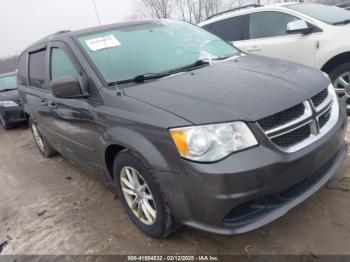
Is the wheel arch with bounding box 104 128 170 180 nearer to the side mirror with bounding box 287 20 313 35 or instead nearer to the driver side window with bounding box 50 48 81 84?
the driver side window with bounding box 50 48 81 84

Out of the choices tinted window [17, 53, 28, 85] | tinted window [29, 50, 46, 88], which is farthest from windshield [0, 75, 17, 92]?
tinted window [29, 50, 46, 88]

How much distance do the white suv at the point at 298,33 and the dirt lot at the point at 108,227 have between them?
174 centimetres

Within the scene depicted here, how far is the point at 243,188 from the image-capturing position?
2.04 m

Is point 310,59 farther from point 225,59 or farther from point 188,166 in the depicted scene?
point 188,166

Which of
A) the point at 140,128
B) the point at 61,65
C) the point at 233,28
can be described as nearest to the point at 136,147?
the point at 140,128

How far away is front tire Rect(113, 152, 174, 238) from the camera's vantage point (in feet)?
7.93

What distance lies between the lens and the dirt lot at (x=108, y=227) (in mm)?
2535

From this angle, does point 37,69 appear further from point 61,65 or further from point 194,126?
point 194,126

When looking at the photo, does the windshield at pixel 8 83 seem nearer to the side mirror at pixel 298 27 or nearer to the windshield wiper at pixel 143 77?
the side mirror at pixel 298 27

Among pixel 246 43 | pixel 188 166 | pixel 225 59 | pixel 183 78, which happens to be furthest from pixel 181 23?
pixel 188 166

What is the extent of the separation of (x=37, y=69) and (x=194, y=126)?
3125 mm

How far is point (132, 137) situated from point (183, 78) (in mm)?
667

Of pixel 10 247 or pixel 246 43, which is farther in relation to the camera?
pixel 246 43

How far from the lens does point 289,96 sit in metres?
2.30
